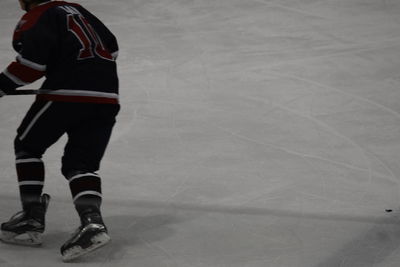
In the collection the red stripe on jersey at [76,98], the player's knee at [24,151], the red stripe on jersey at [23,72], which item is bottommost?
the player's knee at [24,151]

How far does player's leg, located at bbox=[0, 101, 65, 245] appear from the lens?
11.3 feet

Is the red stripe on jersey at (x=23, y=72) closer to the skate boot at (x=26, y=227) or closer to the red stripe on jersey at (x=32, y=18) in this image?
the red stripe on jersey at (x=32, y=18)

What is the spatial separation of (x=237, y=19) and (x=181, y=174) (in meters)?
3.18

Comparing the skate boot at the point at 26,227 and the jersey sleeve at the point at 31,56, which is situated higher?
the jersey sleeve at the point at 31,56

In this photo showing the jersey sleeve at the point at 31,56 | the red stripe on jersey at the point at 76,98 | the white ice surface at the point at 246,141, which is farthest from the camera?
the white ice surface at the point at 246,141

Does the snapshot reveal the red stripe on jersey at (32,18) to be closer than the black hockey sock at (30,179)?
Yes

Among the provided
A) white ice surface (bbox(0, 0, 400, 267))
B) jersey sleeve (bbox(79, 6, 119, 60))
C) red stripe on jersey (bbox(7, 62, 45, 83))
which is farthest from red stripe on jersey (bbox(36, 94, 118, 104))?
white ice surface (bbox(0, 0, 400, 267))

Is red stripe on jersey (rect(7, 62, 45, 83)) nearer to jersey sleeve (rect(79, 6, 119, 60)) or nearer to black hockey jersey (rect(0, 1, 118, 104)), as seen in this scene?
black hockey jersey (rect(0, 1, 118, 104))

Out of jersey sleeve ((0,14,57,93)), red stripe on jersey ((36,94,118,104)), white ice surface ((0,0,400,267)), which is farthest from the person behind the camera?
white ice surface ((0,0,400,267))

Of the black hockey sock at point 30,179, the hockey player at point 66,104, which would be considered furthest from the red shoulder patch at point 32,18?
the black hockey sock at point 30,179

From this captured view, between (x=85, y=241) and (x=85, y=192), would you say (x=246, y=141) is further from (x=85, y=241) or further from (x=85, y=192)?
(x=85, y=241)

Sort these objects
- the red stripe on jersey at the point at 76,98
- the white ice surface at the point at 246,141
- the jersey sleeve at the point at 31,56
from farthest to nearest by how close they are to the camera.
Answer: the white ice surface at the point at 246,141
the red stripe on jersey at the point at 76,98
the jersey sleeve at the point at 31,56

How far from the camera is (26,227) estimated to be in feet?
11.6

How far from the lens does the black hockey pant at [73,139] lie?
135 inches
